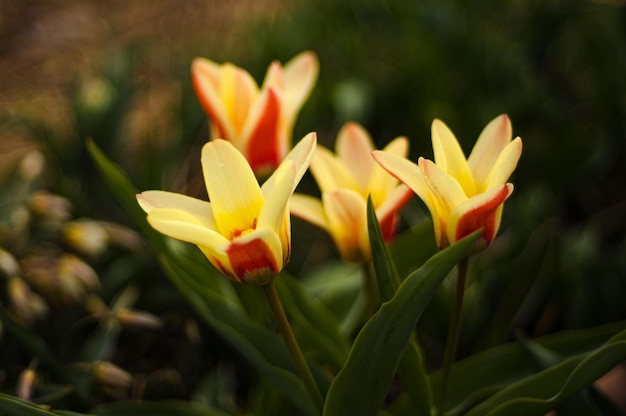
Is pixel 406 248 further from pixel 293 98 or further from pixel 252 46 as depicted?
pixel 252 46

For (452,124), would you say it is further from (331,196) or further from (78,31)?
(78,31)

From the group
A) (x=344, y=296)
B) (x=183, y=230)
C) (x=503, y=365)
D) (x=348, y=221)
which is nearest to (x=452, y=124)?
(x=344, y=296)

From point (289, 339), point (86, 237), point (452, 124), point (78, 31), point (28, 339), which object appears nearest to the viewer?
point (289, 339)

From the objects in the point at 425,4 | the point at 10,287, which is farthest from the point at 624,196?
the point at 10,287

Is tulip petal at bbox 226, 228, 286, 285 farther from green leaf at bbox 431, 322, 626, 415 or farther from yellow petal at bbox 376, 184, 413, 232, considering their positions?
green leaf at bbox 431, 322, 626, 415

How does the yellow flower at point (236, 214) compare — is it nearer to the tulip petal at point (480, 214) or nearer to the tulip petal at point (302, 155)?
the tulip petal at point (302, 155)

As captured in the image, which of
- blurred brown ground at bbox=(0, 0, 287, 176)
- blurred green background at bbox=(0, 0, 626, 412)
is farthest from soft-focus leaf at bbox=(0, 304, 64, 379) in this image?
Answer: blurred brown ground at bbox=(0, 0, 287, 176)
